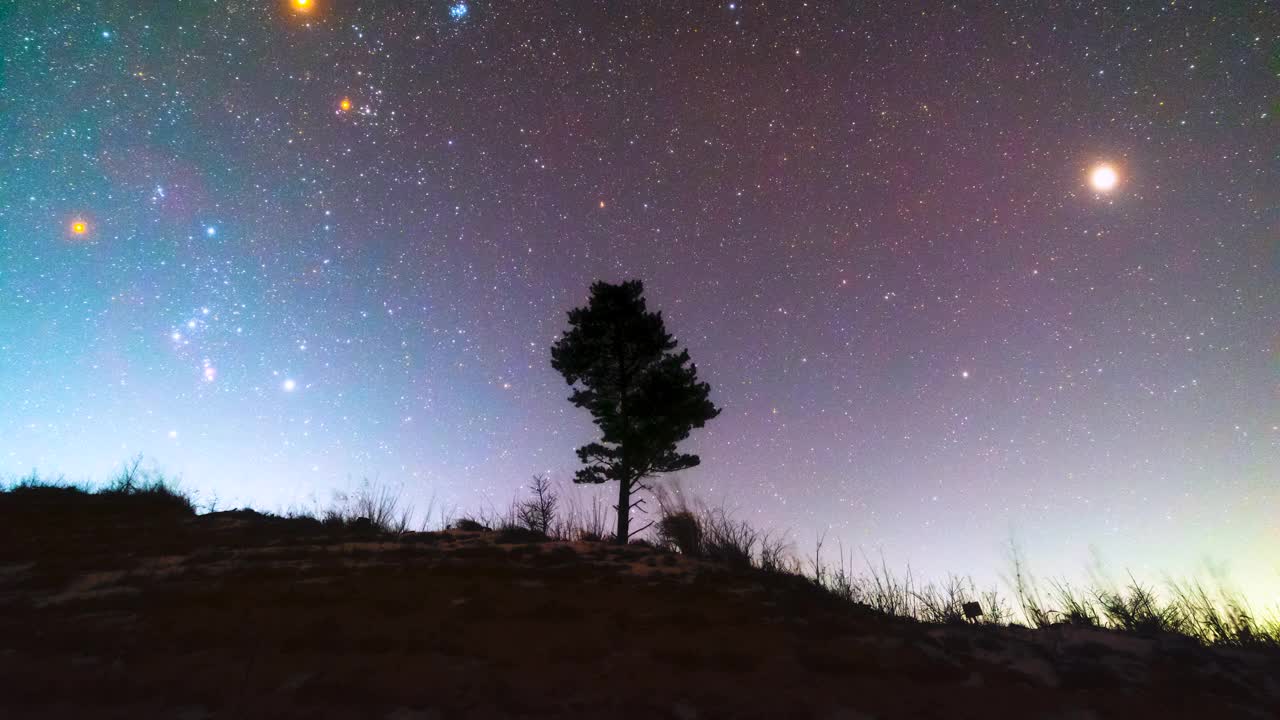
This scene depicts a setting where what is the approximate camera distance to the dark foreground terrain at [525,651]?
315cm

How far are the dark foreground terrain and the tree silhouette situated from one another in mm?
10422

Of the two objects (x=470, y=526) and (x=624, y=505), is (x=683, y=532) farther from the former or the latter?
(x=624, y=505)

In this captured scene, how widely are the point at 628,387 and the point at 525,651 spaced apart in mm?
14072

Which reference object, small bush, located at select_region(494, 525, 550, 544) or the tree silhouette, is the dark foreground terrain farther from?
the tree silhouette

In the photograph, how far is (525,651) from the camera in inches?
150

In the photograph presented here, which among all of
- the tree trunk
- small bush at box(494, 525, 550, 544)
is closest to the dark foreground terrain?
small bush at box(494, 525, 550, 544)

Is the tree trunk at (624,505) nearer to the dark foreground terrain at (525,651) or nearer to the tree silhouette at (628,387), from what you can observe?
the tree silhouette at (628,387)

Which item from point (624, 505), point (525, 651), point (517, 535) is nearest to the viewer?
point (525, 651)

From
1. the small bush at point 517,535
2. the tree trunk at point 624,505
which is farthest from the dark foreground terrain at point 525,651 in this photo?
the tree trunk at point 624,505

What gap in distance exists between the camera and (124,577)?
561 centimetres

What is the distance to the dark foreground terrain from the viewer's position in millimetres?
3150

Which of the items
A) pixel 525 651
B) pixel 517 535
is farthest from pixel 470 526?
pixel 525 651

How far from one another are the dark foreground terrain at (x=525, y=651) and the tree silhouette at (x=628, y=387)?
10.4 metres

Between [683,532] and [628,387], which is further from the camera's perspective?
[628,387]
